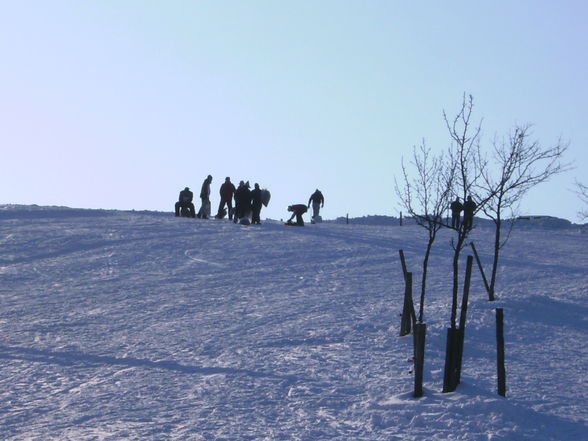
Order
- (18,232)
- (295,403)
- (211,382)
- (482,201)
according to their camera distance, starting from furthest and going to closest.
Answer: (18,232)
(482,201)
(211,382)
(295,403)

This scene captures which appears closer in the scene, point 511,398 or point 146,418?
point 146,418

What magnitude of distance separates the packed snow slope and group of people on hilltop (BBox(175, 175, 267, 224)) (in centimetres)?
Answer: 518

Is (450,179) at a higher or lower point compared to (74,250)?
higher

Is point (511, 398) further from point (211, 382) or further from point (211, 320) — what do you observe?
point (211, 320)

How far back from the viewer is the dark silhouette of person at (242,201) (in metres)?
36.5

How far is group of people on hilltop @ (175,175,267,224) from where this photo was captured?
36.8 metres

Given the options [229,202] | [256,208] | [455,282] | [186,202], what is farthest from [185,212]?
[455,282]

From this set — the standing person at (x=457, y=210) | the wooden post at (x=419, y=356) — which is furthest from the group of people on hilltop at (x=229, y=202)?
the wooden post at (x=419, y=356)

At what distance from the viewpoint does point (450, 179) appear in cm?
1967

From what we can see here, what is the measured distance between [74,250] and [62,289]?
607cm

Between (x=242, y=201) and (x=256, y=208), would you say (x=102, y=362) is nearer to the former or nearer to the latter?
(x=242, y=201)

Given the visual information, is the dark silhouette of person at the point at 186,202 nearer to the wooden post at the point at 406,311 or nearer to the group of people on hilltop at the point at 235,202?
the group of people on hilltop at the point at 235,202

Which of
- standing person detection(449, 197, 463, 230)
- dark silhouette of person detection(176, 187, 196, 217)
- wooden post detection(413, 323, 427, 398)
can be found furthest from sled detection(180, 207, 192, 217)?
wooden post detection(413, 323, 427, 398)

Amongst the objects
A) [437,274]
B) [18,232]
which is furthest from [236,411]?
[18,232]
